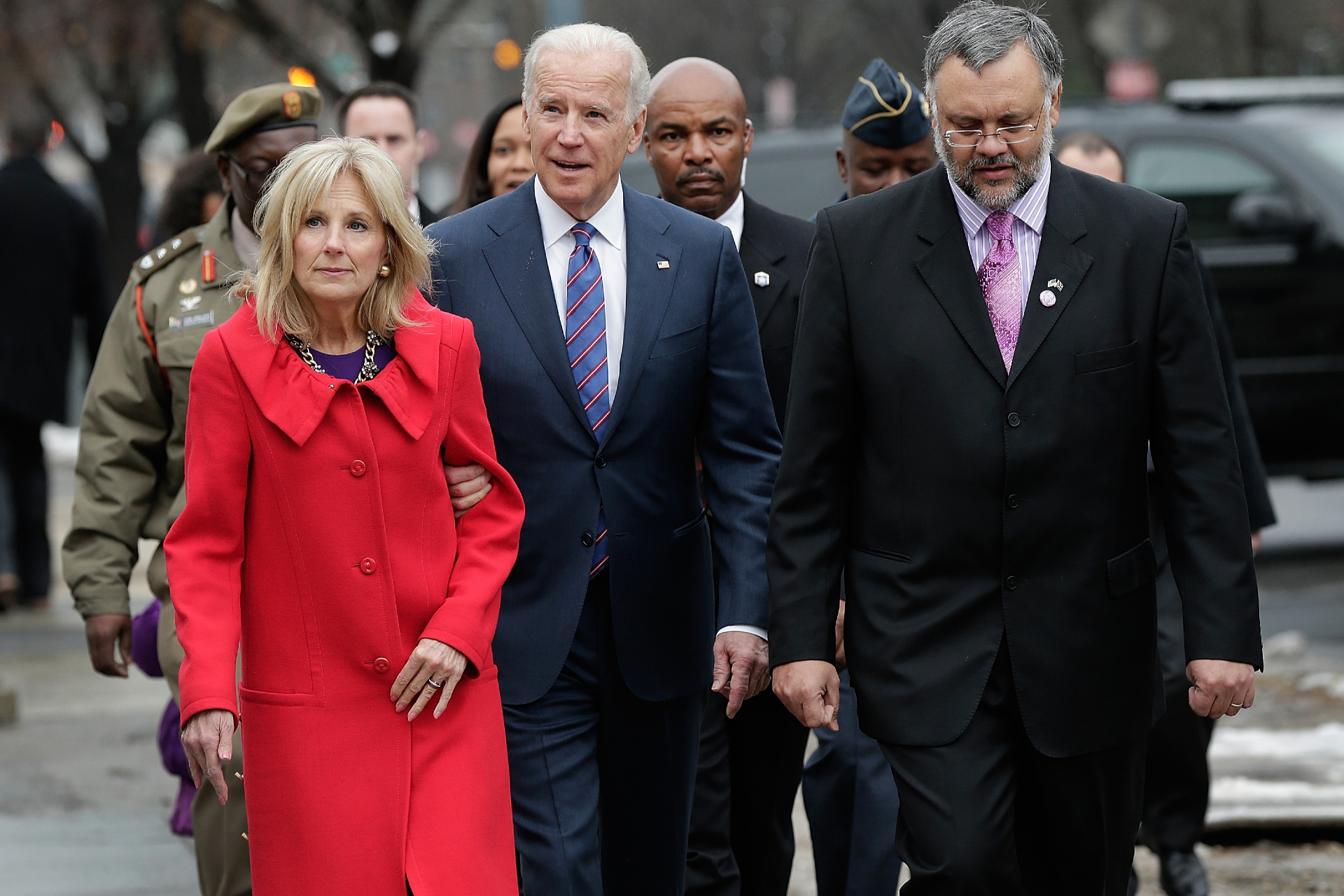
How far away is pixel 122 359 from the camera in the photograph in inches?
194

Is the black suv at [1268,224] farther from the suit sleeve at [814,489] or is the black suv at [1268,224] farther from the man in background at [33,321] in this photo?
the suit sleeve at [814,489]

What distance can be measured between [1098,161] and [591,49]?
2261 millimetres

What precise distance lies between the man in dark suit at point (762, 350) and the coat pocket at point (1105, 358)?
49.5 inches

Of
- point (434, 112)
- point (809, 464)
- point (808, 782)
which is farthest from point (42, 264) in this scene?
point (434, 112)

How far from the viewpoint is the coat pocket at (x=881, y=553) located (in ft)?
12.6

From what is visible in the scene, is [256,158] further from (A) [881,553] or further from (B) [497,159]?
(A) [881,553]

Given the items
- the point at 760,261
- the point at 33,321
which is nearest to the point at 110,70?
the point at 33,321

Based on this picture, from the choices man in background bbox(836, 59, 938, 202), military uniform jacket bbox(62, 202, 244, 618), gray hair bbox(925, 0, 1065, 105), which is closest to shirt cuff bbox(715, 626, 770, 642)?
gray hair bbox(925, 0, 1065, 105)

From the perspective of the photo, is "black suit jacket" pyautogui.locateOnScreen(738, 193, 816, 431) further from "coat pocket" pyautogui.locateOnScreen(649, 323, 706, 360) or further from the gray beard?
the gray beard

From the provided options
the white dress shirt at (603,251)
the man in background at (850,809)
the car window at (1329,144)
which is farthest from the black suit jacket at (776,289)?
the car window at (1329,144)

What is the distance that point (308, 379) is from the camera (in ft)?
12.0

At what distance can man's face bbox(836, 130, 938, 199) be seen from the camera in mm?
5535

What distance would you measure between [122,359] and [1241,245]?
7588mm

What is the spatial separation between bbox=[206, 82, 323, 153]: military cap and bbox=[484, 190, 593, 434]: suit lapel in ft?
3.26
